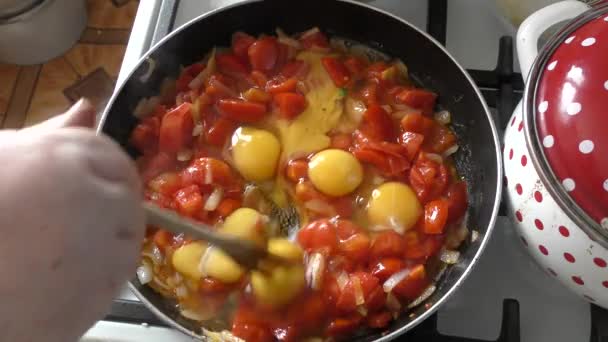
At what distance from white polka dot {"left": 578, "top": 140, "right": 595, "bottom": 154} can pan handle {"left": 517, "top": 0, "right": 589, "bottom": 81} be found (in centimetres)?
18

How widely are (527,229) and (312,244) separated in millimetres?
342

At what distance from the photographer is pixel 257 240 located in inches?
38.1

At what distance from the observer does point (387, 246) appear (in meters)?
1.00

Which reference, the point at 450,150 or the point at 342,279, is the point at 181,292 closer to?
the point at 342,279

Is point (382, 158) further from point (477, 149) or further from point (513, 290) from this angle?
point (513, 290)

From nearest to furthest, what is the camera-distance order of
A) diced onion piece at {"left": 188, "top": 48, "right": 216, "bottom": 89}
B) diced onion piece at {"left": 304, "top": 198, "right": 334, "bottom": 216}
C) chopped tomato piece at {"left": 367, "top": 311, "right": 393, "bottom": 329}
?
1. chopped tomato piece at {"left": 367, "top": 311, "right": 393, "bottom": 329}
2. diced onion piece at {"left": 304, "top": 198, "right": 334, "bottom": 216}
3. diced onion piece at {"left": 188, "top": 48, "right": 216, "bottom": 89}

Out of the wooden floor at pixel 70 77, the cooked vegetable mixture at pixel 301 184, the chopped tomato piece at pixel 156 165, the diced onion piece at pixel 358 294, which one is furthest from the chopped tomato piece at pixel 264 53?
the wooden floor at pixel 70 77

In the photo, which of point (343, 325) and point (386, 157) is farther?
point (386, 157)

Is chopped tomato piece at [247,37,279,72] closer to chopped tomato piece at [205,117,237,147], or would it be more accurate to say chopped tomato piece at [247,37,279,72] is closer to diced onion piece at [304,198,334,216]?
chopped tomato piece at [205,117,237,147]

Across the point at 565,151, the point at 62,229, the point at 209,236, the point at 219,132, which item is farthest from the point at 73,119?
the point at 219,132

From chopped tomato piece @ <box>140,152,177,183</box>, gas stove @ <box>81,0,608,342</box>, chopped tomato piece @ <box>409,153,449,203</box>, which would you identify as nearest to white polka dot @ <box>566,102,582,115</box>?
gas stove @ <box>81,0,608,342</box>

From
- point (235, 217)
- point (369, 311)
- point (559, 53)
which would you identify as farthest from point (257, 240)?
point (559, 53)

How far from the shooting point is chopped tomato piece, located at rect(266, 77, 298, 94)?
1.14 metres

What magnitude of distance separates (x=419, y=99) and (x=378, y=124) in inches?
3.7
